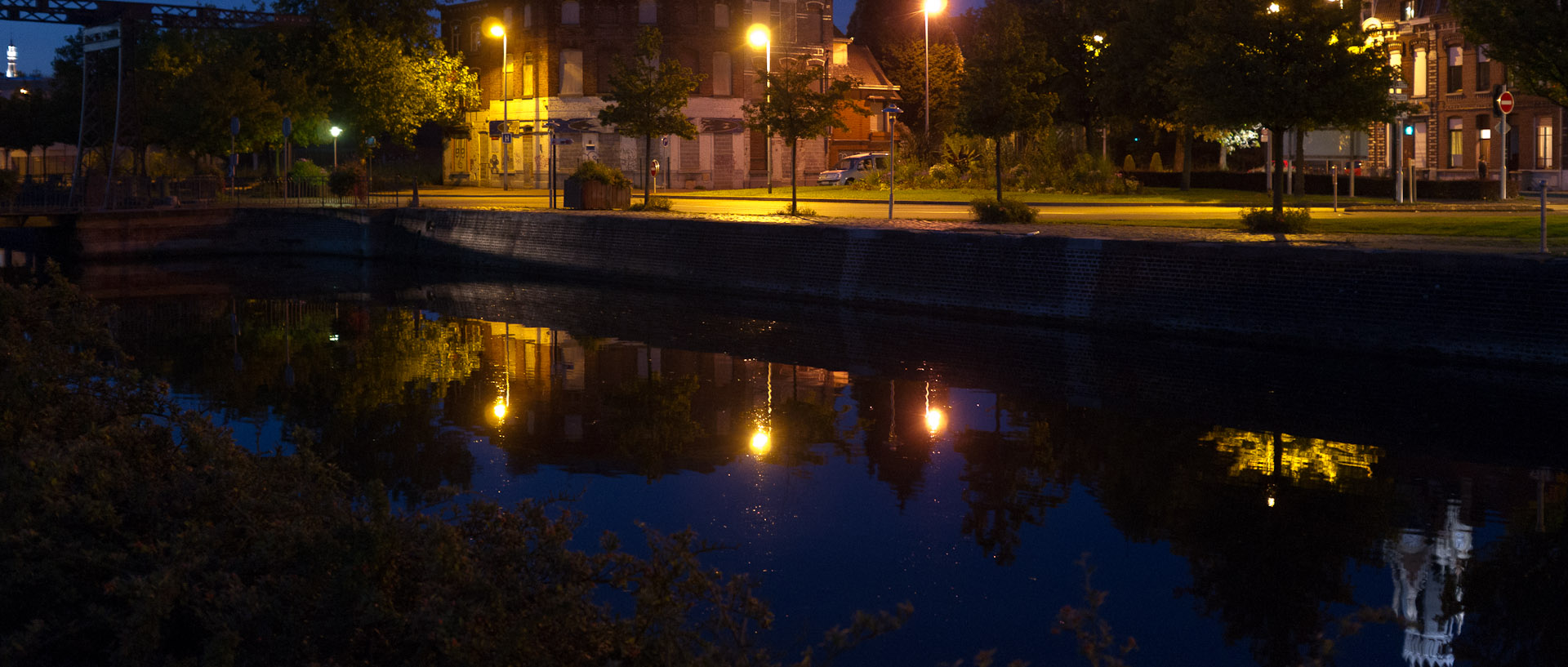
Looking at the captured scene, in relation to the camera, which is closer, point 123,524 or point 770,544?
point 123,524

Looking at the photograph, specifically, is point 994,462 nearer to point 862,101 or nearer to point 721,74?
point 721,74

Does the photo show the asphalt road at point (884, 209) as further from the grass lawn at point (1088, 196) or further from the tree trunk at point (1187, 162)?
the tree trunk at point (1187, 162)

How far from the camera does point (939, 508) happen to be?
1074 centimetres

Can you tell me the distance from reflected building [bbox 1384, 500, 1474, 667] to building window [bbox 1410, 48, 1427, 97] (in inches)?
1737

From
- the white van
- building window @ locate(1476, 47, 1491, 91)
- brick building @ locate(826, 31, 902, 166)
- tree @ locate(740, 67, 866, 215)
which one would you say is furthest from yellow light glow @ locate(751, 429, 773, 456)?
brick building @ locate(826, 31, 902, 166)

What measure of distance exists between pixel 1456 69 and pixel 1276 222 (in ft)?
102

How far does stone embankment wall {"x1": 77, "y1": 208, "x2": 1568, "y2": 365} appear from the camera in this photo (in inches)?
655

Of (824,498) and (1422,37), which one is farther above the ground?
(1422,37)

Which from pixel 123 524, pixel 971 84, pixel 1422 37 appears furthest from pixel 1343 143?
pixel 123 524

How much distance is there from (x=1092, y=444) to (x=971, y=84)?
20.4 meters

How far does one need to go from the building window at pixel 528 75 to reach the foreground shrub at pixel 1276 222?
41.9 meters

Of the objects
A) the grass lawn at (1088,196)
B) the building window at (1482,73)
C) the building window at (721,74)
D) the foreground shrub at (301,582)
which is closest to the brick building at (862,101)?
the building window at (721,74)

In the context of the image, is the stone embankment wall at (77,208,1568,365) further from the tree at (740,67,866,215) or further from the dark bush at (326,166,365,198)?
the tree at (740,67,866,215)

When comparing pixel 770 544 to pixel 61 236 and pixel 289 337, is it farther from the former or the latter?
pixel 61 236
